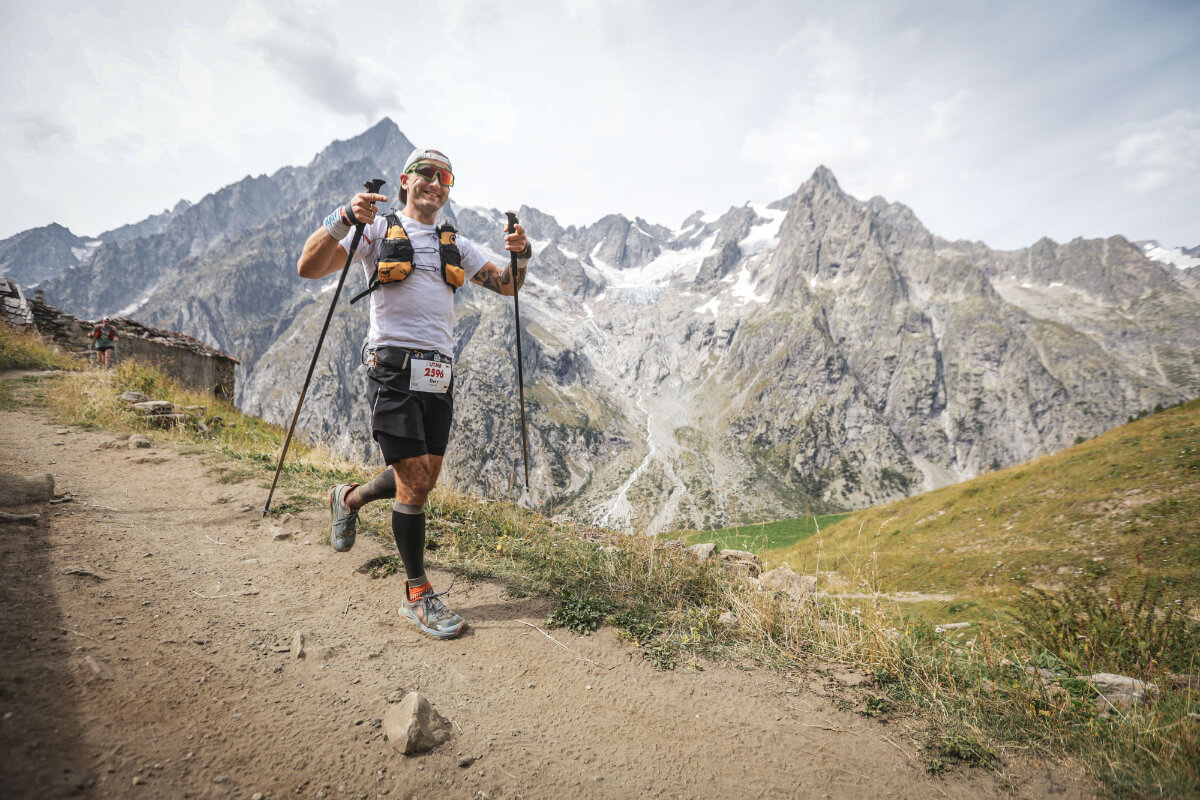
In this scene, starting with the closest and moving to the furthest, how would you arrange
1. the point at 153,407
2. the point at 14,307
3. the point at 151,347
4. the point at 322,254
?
the point at 322,254
the point at 153,407
the point at 14,307
the point at 151,347

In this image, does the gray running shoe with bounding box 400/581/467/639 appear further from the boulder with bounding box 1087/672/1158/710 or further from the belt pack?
the boulder with bounding box 1087/672/1158/710

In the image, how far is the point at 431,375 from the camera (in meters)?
4.27

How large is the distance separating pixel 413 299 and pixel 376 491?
→ 198 centimetres

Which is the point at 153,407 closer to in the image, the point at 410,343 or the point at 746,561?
the point at 410,343

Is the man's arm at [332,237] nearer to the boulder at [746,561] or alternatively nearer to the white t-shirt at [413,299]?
the white t-shirt at [413,299]

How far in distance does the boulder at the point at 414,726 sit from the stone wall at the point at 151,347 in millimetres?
20830

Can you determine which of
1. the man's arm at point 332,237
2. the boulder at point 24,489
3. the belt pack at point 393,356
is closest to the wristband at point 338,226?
the man's arm at point 332,237

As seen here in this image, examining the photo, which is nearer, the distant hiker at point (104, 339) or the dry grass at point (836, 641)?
the dry grass at point (836, 641)

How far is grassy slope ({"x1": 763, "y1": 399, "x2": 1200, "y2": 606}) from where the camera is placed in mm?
9008

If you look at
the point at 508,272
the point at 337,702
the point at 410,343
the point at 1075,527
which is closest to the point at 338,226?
the point at 410,343

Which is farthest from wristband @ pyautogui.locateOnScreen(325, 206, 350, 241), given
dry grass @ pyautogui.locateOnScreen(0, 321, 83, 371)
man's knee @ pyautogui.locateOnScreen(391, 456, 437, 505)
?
dry grass @ pyautogui.locateOnScreen(0, 321, 83, 371)

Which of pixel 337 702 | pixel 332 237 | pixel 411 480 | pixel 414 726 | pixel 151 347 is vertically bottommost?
pixel 337 702

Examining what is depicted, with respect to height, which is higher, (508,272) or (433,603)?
(508,272)

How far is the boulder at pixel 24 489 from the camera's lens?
182 inches
